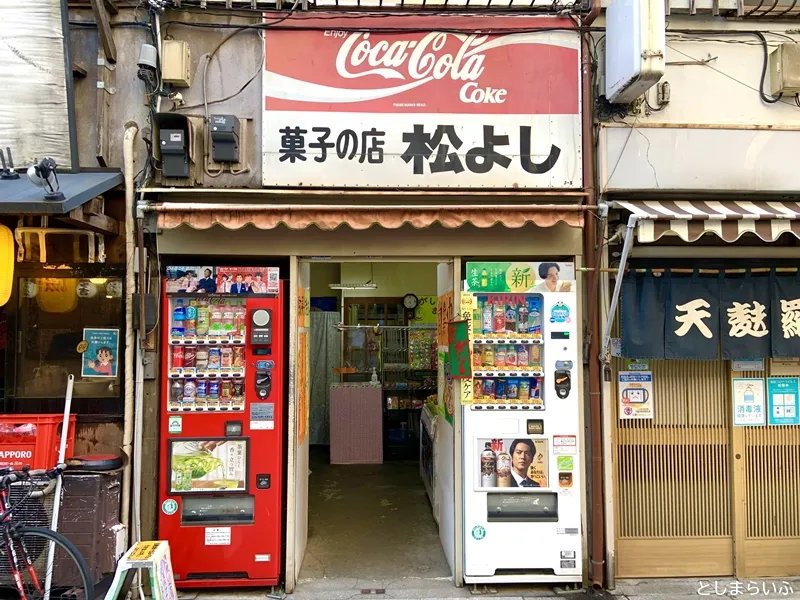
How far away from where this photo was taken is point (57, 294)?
5.25 metres

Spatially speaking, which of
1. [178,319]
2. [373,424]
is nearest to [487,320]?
[178,319]

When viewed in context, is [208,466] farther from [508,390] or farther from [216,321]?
[508,390]

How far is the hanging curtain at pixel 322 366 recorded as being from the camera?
35.2 feet

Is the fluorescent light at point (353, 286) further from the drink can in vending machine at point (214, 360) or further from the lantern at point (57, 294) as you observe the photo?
the lantern at point (57, 294)

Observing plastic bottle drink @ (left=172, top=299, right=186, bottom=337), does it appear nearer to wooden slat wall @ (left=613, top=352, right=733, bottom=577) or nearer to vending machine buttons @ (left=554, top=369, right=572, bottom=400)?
vending machine buttons @ (left=554, top=369, right=572, bottom=400)

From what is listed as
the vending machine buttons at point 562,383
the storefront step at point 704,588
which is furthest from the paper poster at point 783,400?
the vending machine buttons at point 562,383

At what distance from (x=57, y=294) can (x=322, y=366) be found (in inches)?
243

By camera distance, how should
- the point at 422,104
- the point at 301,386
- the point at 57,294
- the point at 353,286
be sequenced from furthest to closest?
1. the point at 353,286
2. the point at 301,386
3. the point at 422,104
4. the point at 57,294

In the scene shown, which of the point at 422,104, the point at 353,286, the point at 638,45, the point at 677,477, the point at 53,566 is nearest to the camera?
the point at 53,566

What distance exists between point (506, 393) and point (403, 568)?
2192mm

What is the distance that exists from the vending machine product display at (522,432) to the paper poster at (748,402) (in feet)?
5.97

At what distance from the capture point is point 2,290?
4379 millimetres

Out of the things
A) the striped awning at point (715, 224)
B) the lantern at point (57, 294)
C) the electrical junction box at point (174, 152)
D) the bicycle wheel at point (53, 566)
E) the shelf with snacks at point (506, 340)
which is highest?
the electrical junction box at point (174, 152)

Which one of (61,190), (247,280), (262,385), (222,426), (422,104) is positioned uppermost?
(422,104)
